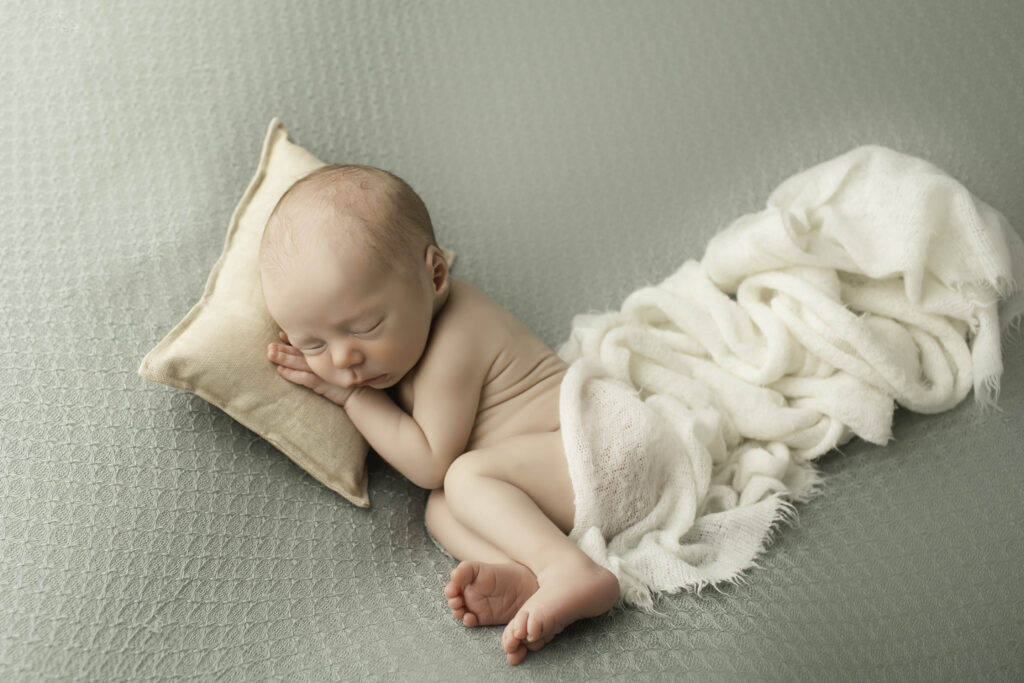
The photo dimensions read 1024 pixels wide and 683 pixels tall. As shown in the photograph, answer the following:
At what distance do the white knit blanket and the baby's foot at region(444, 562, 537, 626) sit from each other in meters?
0.11

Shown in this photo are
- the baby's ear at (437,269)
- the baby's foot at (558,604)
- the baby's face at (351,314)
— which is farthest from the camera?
the baby's ear at (437,269)

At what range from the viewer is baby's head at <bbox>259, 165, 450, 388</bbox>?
1.07m

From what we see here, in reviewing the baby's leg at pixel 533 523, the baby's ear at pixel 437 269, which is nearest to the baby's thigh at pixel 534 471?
the baby's leg at pixel 533 523

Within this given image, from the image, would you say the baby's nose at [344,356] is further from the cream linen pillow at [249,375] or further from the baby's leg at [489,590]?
the baby's leg at [489,590]

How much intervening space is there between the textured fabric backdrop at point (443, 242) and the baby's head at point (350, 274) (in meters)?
0.17

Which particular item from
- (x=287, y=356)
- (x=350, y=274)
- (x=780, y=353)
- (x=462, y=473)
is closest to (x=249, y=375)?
(x=287, y=356)

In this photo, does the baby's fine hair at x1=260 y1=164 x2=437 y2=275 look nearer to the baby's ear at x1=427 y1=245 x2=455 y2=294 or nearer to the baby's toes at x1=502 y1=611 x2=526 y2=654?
the baby's ear at x1=427 y1=245 x2=455 y2=294

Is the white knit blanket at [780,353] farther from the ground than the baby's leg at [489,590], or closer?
farther from the ground

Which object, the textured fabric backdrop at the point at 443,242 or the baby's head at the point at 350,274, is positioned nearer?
the textured fabric backdrop at the point at 443,242

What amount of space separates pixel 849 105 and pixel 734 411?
588mm

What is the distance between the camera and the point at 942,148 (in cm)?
142

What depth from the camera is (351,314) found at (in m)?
1.08

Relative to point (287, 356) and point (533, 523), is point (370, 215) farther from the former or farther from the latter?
point (533, 523)

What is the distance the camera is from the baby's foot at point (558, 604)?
0.93 meters
